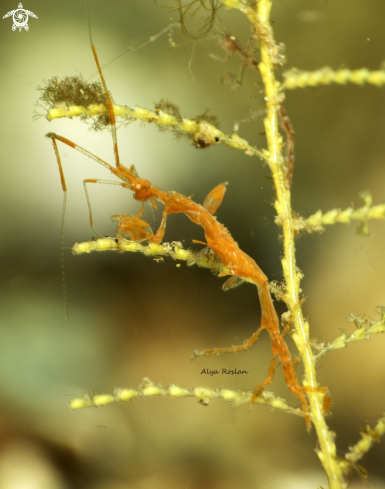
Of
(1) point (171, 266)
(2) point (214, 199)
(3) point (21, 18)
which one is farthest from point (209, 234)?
(3) point (21, 18)

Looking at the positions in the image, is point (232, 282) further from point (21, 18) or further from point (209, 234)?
point (21, 18)

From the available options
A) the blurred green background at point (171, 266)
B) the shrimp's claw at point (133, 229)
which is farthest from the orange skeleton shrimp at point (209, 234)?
the blurred green background at point (171, 266)

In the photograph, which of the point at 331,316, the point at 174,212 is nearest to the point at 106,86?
the point at 174,212

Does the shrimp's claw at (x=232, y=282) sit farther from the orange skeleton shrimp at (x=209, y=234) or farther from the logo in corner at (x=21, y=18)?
the logo in corner at (x=21, y=18)

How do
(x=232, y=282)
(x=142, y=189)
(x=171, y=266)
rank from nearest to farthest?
(x=142, y=189)
(x=232, y=282)
(x=171, y=266)

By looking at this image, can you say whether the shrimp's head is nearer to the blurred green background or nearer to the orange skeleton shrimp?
the orange skeleton shrimp

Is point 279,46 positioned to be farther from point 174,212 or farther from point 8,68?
point 8,68
